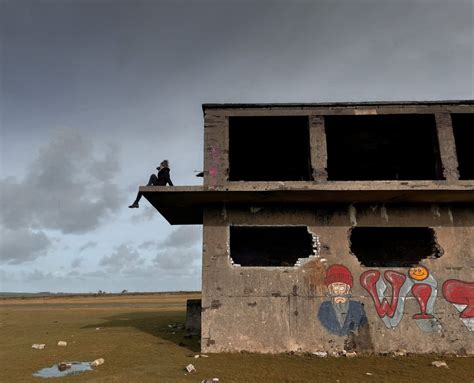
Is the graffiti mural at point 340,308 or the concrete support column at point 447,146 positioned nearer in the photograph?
the graffiti mural at point 340,308

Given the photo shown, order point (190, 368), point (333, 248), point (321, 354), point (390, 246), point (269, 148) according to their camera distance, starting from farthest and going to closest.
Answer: point (390, 246) < point (269, 148) < point (333, 248) < point (321, 354) < point (190, 368)

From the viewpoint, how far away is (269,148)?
13.9 meters

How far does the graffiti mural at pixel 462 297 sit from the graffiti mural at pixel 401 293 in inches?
12.9

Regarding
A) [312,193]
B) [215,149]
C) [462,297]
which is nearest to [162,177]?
[215,149]

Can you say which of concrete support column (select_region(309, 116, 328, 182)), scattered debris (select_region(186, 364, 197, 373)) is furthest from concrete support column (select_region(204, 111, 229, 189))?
scattered debris (select_region(186, 364, 197, 373))

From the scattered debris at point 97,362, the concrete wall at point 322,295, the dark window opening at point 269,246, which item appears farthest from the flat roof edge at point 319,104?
the scattered debris at point 97,362

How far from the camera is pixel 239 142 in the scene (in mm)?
13516

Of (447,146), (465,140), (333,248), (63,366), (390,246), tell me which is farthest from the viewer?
(390,246)

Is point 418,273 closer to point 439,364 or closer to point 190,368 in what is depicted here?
point 439,364

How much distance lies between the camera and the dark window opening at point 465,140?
36.9 ft

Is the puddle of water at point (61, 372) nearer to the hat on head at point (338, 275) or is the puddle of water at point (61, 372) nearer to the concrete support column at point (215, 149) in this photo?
the concrete support column at point (215, 149)

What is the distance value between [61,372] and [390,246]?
11.5 metres

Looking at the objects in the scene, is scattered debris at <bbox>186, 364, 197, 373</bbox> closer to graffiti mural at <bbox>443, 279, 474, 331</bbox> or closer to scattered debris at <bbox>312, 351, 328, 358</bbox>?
scattered debris at <bbox>312, 351, 328, 358</bbox>

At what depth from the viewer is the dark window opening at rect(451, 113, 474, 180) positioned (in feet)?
36.9
